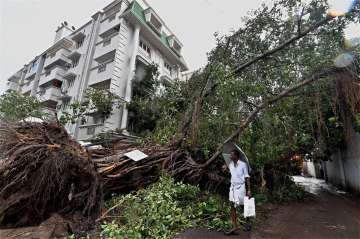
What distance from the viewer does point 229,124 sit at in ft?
20.3

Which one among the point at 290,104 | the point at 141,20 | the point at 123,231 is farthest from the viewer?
the point at 141,20

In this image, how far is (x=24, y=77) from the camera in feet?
96.3

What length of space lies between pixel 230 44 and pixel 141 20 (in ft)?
35.7

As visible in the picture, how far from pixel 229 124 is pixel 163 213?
315 cm

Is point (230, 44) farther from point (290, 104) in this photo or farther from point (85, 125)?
point (85, 125)

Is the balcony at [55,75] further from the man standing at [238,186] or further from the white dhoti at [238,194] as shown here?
the white dhoti at [238,194]

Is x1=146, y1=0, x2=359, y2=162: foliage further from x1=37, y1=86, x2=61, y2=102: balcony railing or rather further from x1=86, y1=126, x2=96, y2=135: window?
x1=37, y1=86, x2=61, y2=102: balcony railing

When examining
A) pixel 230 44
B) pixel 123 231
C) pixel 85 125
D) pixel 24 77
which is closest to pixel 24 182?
pixel 123 231

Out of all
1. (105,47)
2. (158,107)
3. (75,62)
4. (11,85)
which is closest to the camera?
(158,107)

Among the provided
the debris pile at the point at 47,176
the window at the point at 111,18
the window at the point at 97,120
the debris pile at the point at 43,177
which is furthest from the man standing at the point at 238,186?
the window at the point at 111,18

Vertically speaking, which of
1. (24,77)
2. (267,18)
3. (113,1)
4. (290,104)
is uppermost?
(113,1)

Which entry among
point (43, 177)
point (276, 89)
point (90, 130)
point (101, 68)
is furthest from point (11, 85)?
point (276, 89)

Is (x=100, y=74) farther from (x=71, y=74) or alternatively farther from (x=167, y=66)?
(x=167, y=66)

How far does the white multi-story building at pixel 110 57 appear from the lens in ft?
52.6
